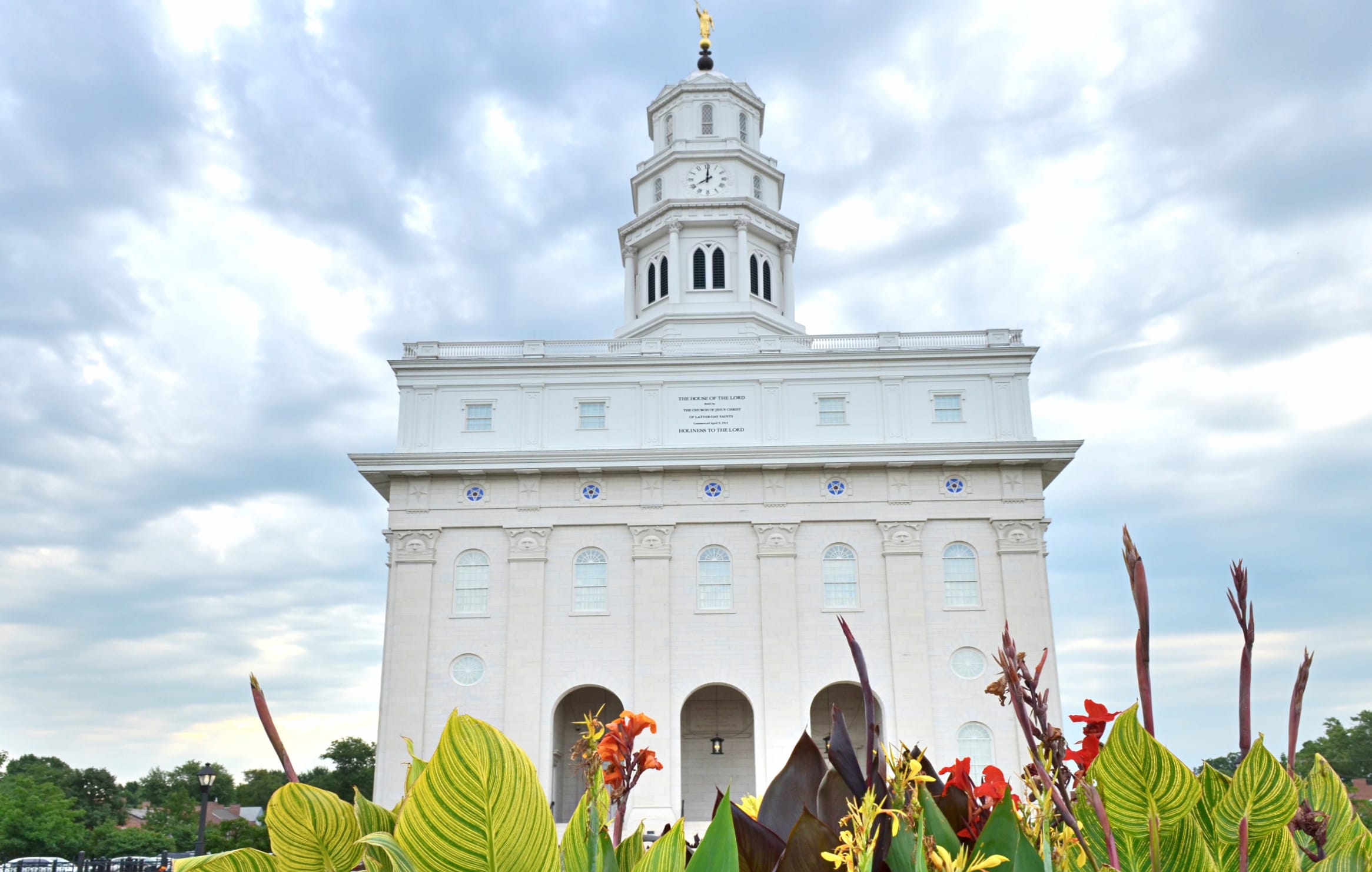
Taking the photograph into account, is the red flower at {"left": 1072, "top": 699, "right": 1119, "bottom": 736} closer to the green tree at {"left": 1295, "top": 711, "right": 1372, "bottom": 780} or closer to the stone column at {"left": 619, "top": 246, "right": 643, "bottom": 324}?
the stone column at {"left": 619, "top": 246, "right": 643, "bottom": 324}

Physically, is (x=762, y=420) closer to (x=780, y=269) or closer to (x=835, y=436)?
(x=835, y=436)

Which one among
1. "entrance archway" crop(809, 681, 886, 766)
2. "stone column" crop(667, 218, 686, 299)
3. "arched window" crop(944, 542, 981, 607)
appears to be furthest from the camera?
"stone column" crop(667, 218, 686, 299)

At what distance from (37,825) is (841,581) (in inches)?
1436

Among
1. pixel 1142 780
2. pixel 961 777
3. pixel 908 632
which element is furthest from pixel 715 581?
pixel 1142 780

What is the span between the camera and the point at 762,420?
117ft

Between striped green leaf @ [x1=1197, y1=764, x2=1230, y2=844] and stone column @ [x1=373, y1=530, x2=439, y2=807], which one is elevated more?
stone column @ [x1=373, y1=530, x2=439, y2=807]

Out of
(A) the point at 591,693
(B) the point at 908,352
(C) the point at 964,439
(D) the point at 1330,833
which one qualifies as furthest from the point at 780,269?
(D) the point at 1330,833

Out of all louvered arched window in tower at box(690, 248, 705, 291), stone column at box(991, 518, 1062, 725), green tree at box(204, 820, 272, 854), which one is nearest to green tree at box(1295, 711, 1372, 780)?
stone column at box(991, 518, 1062, 725)

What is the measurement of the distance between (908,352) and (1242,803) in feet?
116

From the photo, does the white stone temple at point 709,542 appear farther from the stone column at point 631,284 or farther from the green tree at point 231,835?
the green tree at point 231,835

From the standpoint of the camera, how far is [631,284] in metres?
43.2

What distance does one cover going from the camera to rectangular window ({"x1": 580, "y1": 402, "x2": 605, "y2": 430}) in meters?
36.0

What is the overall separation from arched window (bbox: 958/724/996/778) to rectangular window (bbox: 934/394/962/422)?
10.4 m

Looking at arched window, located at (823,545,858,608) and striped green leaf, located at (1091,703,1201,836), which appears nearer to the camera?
striped green leaf, located at (1091,703,1201,836)
